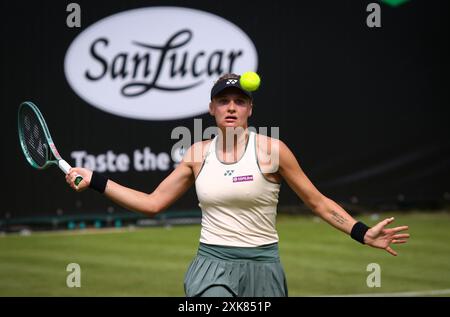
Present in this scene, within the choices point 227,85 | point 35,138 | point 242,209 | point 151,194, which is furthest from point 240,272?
point 35,138

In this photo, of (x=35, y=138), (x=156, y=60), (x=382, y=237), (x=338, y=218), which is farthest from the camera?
(x=156, y=60)

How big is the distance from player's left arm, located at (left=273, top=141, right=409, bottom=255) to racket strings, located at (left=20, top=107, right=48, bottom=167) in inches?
71.2

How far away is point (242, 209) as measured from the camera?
16.8 ft

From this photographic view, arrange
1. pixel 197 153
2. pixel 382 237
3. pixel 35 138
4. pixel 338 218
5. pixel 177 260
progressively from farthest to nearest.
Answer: pixel 177 260 → pixel 35 138 → pixel 197 153 → pixel 338 218 → pixel 382 237

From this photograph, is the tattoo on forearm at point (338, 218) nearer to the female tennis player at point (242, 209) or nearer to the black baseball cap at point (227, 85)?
the female tennis player at point (242, 209)

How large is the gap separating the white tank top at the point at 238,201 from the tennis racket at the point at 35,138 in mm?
1310

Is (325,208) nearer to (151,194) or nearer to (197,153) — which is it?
(197,153)

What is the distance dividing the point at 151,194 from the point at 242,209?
595 millimetres

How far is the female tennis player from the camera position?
5055 mm

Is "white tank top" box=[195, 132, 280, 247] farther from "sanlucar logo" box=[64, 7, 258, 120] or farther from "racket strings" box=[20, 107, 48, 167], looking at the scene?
"sanlucar logo" box=[64, 7, 258, 120]

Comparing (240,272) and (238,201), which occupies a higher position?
(238,201)

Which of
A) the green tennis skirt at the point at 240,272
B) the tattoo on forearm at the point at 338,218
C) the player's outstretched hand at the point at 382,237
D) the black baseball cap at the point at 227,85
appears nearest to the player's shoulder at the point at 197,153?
the black baseball cap at the point at 227,85

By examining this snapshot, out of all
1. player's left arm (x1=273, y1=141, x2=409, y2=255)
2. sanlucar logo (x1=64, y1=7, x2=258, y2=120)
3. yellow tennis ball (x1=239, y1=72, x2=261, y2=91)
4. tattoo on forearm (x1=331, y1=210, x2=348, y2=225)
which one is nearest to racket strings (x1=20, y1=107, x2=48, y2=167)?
yellow tennis ball (x1=239, y1=72, x2=261, y2=91)
